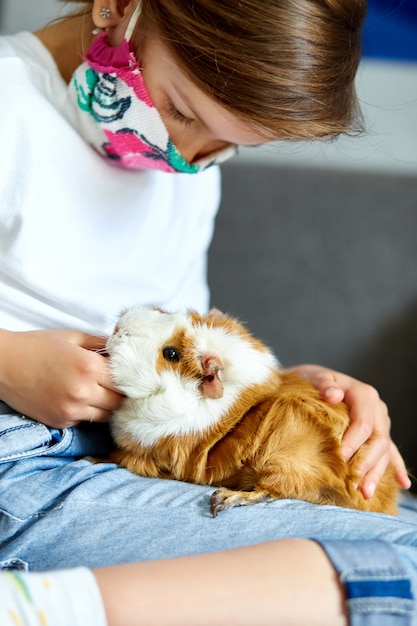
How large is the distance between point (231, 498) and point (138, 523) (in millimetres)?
103

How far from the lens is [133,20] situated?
862 mm

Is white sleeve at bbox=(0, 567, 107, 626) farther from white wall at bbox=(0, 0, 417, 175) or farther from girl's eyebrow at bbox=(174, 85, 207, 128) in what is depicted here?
white wall at bbox=(0, 0, 417, 175)

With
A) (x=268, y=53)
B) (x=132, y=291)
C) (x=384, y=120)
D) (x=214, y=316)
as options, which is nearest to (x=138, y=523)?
(x=214, y=316)

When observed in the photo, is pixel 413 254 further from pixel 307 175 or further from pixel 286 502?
pixel 286 502

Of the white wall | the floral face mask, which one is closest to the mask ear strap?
the floral face mask

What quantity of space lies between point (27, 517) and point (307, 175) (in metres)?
0.94

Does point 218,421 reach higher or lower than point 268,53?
lower

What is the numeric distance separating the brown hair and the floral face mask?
61 millimetres

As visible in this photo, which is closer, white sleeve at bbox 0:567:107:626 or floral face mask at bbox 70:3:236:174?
white sleeve at bbox 0:567:107:626

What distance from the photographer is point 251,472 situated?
0.83 metres

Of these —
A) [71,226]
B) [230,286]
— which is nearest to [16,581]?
[71,226]

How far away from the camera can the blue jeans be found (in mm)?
694

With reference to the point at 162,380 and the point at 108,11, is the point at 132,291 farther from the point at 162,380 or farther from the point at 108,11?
the point at 108,11

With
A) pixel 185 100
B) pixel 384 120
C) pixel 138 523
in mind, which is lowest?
pixel 138 523
